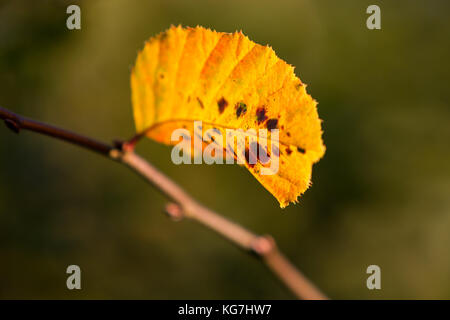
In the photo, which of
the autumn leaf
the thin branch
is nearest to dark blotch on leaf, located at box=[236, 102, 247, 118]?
the autumn leaf

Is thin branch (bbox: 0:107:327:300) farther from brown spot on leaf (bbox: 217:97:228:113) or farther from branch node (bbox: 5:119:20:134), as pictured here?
brown spot on leaf (bbox: 217:97:228:113)

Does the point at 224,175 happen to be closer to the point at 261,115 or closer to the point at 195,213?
the point at 261,115

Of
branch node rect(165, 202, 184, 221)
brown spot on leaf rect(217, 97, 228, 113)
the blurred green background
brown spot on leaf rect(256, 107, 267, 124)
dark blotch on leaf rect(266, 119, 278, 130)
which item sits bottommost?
branch node rect(165, 202, 184, 221)

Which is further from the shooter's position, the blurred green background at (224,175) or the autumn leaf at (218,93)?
the blurred green background at (224,175)

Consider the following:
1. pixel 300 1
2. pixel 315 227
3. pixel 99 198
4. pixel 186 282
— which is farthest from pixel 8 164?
pixel 300 1

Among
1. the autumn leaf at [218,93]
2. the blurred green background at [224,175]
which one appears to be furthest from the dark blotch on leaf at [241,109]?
the blurred green background at [224,175]

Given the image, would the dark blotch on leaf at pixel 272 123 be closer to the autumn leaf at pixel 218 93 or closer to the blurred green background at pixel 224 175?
the autumn leaf at pixel 218 93
